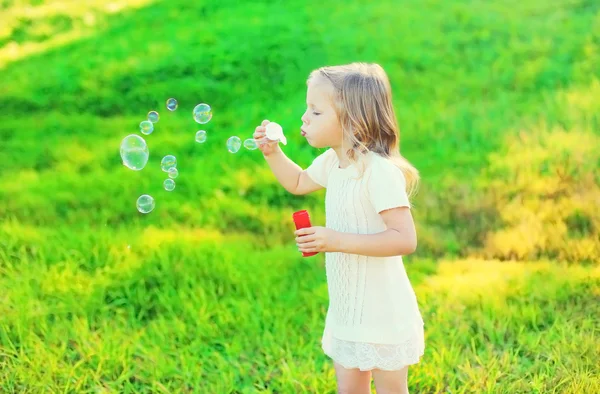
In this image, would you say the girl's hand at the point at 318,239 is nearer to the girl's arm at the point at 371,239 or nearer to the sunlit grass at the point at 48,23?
the girl's arm at the point at 371,239

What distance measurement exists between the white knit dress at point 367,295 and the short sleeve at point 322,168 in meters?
0.13

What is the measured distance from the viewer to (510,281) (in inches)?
151

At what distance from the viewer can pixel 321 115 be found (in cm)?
238

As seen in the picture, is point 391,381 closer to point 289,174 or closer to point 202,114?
point 289,174

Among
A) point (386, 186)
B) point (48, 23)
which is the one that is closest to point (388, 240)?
point (386, 186)

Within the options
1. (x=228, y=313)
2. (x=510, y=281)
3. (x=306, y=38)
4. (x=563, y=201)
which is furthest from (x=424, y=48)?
(x=228, y=313)

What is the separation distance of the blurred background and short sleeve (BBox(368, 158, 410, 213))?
1158 mm

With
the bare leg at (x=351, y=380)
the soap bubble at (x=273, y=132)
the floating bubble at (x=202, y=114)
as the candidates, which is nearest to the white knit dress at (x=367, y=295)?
the bare leg at (x=351, y=380)

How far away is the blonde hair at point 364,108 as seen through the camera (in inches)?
92.2

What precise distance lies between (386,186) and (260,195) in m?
2.23

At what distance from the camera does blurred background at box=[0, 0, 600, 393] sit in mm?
3385

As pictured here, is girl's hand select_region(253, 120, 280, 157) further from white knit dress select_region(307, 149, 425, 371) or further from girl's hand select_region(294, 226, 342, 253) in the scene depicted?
girl's hand select_region(294, 226, 342, 253)

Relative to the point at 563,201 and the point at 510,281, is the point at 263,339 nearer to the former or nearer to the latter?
the point at 510,281

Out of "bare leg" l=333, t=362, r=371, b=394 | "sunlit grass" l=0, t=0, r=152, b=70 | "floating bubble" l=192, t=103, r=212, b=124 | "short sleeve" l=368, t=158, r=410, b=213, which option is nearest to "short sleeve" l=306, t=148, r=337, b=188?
"short sleeve" l=368, t=158, r=410, b=213
